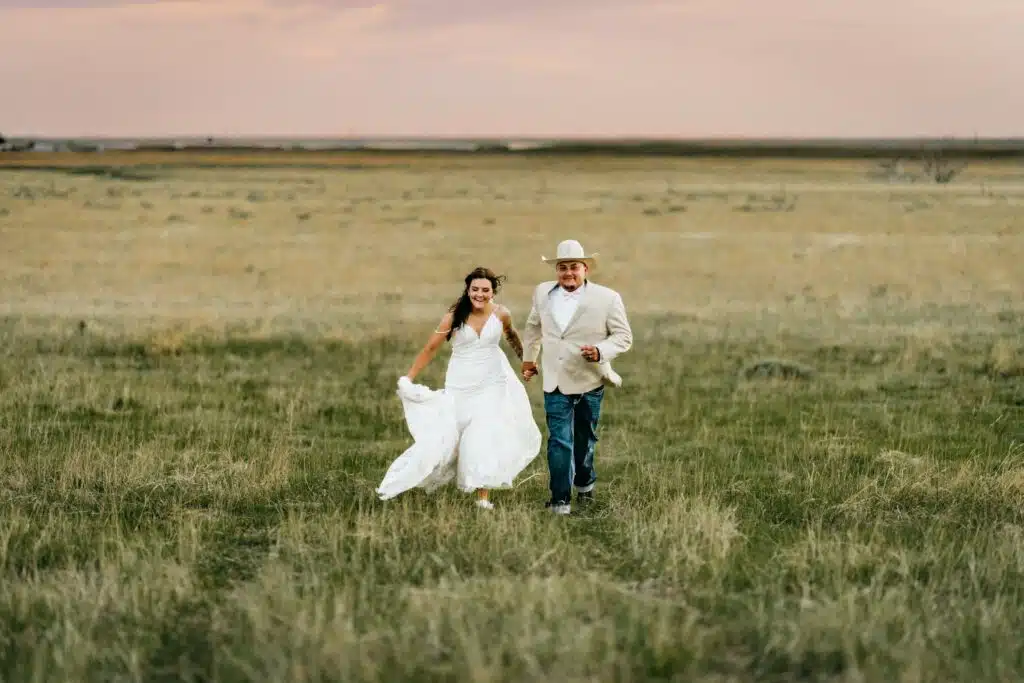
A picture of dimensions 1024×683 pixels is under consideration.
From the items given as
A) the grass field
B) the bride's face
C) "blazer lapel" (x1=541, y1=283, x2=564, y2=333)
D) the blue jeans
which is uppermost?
the bride's face

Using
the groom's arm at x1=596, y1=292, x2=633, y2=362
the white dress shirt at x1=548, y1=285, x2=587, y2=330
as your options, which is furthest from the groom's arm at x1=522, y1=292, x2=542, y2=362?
the groom's arm at x1=596, y1=292, x2=633, y2=362

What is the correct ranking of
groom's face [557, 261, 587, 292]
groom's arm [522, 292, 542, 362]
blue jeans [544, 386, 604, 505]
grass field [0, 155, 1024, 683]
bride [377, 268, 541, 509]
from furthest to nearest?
groom's arm [522, 292, 542, 362], bride [377, 268, 541, 509], blue jeans [544, 386, 604, 505], groom's face [557, 261, 587, 292], grass field [0, 155, 1024, 683]

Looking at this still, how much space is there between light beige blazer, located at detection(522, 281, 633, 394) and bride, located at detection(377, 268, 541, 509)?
272mm

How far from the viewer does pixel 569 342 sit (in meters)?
8.91

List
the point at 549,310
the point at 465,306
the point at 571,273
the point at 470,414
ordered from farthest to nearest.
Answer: the point at 470,414 → the point at 465,306 → the point at 549,310 → the point at 571,273

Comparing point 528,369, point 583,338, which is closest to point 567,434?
point 528,369

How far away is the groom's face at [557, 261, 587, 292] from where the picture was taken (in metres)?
8.85

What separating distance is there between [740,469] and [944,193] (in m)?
66.8

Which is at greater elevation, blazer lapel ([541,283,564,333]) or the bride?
blazer lapel ([541,283,564,333])

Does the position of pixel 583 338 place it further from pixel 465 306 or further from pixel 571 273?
pixel 465 306

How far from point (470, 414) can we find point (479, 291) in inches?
34.9

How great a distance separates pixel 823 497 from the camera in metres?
9.53

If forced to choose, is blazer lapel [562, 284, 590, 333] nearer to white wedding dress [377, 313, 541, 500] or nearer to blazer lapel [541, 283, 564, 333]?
blazer lapel [541, 283, 564, 333]

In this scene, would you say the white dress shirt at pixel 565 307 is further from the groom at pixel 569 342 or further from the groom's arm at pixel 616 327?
the groom's arm at pixel 616 327
